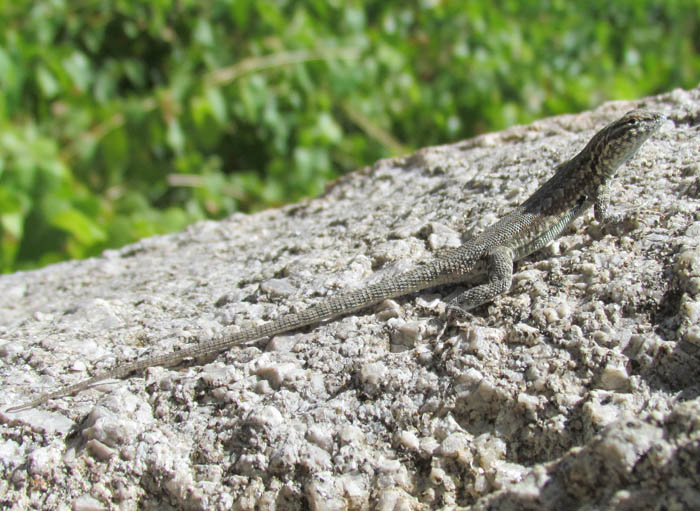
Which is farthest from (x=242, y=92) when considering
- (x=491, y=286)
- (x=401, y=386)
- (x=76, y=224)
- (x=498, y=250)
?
(x=401, y=386)

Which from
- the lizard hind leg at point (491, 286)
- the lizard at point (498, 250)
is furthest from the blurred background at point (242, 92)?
the lizard hind leg at point (491, 286)

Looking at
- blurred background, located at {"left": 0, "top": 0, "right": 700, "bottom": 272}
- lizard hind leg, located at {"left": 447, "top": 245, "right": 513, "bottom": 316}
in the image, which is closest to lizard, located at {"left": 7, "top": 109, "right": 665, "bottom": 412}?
lizard hind leg, located at {"left": 447, "top": 245, "right": 513, "bottom": 316}

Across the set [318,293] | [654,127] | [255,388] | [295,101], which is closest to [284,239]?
[318,293]

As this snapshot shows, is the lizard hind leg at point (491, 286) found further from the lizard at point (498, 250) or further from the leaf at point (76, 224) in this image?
the leaf at point (76, 224)

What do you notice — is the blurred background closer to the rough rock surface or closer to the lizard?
the rough rock surface

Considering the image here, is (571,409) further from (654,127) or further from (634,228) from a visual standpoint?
(654,127)

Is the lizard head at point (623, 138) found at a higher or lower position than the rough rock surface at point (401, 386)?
higher
